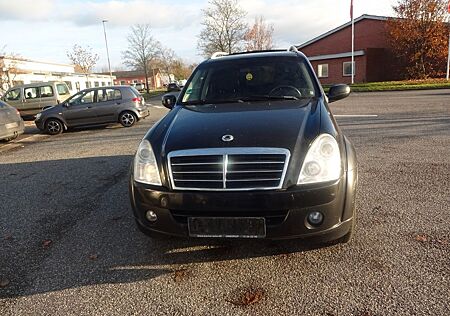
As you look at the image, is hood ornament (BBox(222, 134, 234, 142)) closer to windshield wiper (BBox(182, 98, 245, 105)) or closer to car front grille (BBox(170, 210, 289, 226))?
car front grille (BBox(170, 210, 289, 226))

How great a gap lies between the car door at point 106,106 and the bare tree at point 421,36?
2551 centimetres

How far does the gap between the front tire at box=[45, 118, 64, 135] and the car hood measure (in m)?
9.98

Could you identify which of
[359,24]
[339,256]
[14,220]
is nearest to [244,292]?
[339,256]

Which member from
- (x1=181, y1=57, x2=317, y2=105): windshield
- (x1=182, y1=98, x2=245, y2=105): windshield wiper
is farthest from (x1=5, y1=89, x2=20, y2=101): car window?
(x1=182, y1=98, x2=245, y2=105): windshield wiper

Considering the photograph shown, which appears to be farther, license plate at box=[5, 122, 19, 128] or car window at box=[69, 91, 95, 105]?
car window at box=[69, 91, 95, 105]

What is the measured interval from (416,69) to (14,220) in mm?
31900

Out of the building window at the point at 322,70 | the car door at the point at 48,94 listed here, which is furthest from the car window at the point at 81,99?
the building window at the point at 322,70

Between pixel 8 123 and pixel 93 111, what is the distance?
2867mm

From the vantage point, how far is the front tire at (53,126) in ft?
39.6

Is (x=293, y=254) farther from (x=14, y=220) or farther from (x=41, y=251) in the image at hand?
(x=14, y=220)

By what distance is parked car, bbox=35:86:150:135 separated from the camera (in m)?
12.1

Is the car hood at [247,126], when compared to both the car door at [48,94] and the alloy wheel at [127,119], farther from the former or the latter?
the car door at [48,94]

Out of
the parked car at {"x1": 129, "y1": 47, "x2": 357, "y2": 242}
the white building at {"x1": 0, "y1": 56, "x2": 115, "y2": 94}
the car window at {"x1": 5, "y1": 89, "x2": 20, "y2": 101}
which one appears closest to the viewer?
the parked car at {"x1": 129, "y1": 47, "x2": 357, "y2": 242}

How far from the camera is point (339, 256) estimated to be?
2975mm
